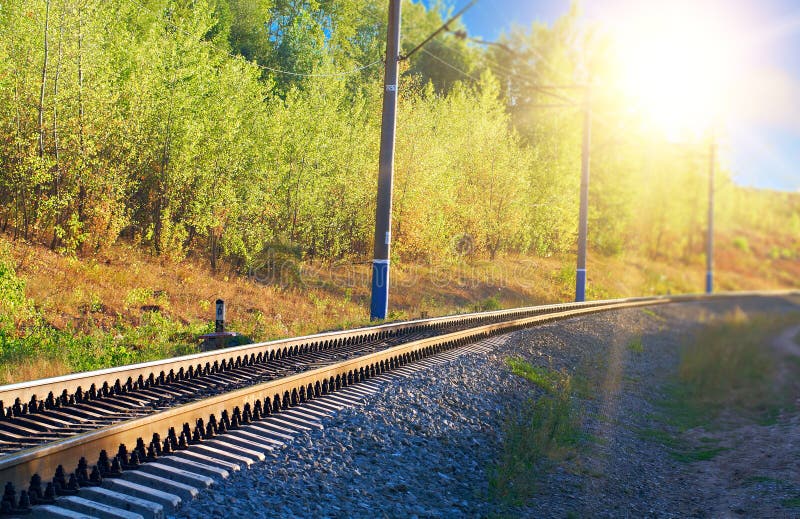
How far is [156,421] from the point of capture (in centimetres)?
593

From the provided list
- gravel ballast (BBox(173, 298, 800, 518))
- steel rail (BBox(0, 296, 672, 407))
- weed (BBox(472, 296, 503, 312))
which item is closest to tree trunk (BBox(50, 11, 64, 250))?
steel rail (BBox(0, 296, 672, 407))

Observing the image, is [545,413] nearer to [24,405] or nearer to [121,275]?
[24,405]

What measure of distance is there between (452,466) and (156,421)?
295 centimetres

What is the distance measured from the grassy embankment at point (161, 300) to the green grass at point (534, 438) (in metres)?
5.47

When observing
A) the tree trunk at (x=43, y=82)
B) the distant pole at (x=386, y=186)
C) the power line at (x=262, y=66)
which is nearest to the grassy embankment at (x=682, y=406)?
the distant pole at (x=386, y=186)

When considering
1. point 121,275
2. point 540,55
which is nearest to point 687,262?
point 540,55

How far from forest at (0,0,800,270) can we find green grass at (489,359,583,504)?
8720 mm

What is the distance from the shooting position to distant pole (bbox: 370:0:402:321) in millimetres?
17031

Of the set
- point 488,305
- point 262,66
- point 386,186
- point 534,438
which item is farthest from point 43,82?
point 488,305

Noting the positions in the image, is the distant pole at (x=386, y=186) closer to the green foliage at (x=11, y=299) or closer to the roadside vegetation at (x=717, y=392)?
the roadside vegetation at (x=717, y=392)

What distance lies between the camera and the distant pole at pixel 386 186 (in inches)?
671

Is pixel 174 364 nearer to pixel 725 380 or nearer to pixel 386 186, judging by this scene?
pixel 386 186

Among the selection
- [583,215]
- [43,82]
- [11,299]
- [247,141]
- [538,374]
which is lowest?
[538,374]

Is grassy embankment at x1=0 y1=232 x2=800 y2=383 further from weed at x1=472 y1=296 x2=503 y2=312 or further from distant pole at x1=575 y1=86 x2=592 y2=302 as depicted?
distant pole at x1=575 y1=86 x2=592 y2=302
